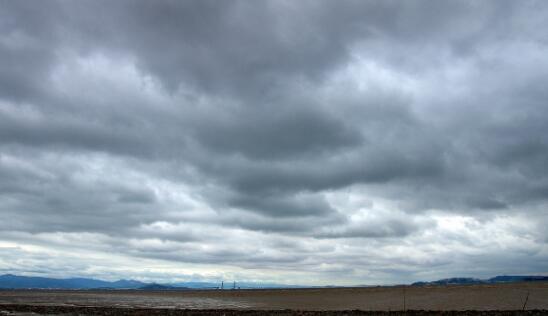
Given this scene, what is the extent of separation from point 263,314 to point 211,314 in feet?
21.0

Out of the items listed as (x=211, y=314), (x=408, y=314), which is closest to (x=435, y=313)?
(x=408, y=314)

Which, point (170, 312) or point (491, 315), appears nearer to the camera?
point (491, 315)

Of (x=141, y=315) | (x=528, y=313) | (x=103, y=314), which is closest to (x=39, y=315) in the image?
(x=103, y=314)

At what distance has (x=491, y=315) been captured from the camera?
4741 cm

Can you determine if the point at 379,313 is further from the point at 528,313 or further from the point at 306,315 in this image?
the point at 528,313

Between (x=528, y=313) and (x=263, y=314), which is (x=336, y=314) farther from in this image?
(x=528, y=313)

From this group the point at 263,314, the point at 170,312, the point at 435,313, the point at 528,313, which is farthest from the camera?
the point at 170,312

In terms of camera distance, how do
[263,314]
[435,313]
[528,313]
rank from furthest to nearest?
[263,314]
[435,313]
[528,313]

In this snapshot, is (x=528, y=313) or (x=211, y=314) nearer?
(x=528, y=313)

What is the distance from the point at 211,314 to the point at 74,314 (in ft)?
53.4

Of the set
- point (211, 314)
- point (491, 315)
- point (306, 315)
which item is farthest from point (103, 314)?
point (491, 315)

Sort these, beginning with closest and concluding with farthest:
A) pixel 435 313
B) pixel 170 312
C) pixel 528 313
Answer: pixel 528 313, pixel 435 313, pixel 170 312

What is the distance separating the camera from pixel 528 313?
47125 mm

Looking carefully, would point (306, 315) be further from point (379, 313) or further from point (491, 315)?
point (491, 315)
